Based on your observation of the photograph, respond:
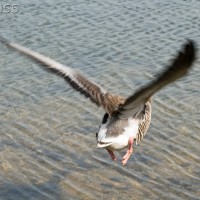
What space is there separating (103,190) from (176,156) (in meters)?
1.60

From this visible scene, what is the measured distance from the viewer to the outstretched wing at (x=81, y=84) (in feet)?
26.9

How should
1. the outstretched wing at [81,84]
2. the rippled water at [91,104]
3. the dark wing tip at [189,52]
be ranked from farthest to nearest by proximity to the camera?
1. the rippled water at [91,104]
2. the outstretched wing at [81,84]
3. the dark wing tip at [189,52]

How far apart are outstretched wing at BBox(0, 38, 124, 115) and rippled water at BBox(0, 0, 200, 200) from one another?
2.06m

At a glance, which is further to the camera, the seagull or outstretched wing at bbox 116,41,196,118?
the seagull

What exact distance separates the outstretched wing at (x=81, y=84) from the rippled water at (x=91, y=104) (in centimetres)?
206

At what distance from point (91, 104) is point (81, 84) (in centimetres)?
422

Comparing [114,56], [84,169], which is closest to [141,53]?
[114,56]

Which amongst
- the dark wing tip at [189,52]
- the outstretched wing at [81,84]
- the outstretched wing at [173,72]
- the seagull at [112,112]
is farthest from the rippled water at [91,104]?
the dark wing tip at [189,52]

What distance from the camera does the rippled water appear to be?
32.6 ft

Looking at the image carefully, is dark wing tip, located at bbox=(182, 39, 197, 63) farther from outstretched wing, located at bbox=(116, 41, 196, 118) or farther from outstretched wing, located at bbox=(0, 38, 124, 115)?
outstretched wing, located at bbox=(0, 38, 124, 115)

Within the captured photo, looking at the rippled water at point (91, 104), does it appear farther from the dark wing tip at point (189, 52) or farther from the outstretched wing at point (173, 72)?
the dark wing tip at point (189, 52)

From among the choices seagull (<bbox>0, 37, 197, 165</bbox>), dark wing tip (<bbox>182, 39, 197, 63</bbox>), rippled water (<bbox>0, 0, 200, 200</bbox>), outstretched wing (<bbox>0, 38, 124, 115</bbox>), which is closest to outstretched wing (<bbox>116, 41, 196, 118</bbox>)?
dark wing tip (<bbox>182, 39, 197, 63</bbox>)

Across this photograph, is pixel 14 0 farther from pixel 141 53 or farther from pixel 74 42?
pixel 141 53

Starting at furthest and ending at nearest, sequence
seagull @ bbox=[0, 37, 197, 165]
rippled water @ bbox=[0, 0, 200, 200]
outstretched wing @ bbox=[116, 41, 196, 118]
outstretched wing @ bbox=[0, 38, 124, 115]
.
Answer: rippled water @ bbox=[0, 0, 200, 200]
outstretched wing @ bbox=[0, 38, 124, 115]
seagull @ bbox=[0, 37, 197, 165]
outstretched wing @ bbox=[116, 41, 196, 118]
